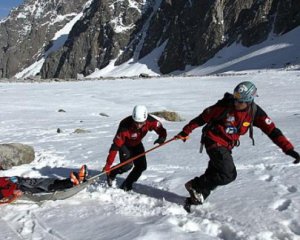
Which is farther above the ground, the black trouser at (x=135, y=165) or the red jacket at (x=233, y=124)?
the red jacket at (x=233, y=124)

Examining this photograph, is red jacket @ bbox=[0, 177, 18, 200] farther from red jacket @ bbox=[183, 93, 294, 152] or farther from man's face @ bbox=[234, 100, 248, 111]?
man's face @ bbox=[234, 100, 248, 111]

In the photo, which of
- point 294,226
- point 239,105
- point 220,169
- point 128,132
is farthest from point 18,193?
point 294,226

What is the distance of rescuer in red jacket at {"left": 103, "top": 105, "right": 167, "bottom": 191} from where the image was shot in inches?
308

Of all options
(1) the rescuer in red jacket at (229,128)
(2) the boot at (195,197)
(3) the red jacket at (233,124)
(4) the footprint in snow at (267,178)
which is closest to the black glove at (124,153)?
(2) the boot at (195,197)

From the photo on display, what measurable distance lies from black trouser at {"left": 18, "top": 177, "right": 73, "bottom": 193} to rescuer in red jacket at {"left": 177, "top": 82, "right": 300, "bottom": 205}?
2.33 metres

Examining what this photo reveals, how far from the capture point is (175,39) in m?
124

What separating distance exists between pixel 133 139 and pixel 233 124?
2.26 m

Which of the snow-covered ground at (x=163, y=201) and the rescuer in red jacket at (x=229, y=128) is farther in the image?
the rescuer in red jacket at (x=229, y=128)

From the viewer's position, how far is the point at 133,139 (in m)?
8.23

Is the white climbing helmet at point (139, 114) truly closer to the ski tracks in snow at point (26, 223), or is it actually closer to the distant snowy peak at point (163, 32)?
the ski tracks in snow at point (26, 223)

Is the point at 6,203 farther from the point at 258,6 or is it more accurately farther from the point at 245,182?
the point at 258,6

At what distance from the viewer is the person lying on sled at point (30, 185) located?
7.43 metres

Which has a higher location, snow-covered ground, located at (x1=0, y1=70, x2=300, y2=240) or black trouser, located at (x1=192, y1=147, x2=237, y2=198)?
black trouser, located at (x1=192, y1=147, x2=237, y2=198)

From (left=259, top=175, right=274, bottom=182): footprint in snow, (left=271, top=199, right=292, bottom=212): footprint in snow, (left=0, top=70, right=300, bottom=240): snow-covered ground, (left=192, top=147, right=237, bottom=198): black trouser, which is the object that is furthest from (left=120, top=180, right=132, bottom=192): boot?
(left=271, top=199, right=292, bottom=212): footprint in snow
